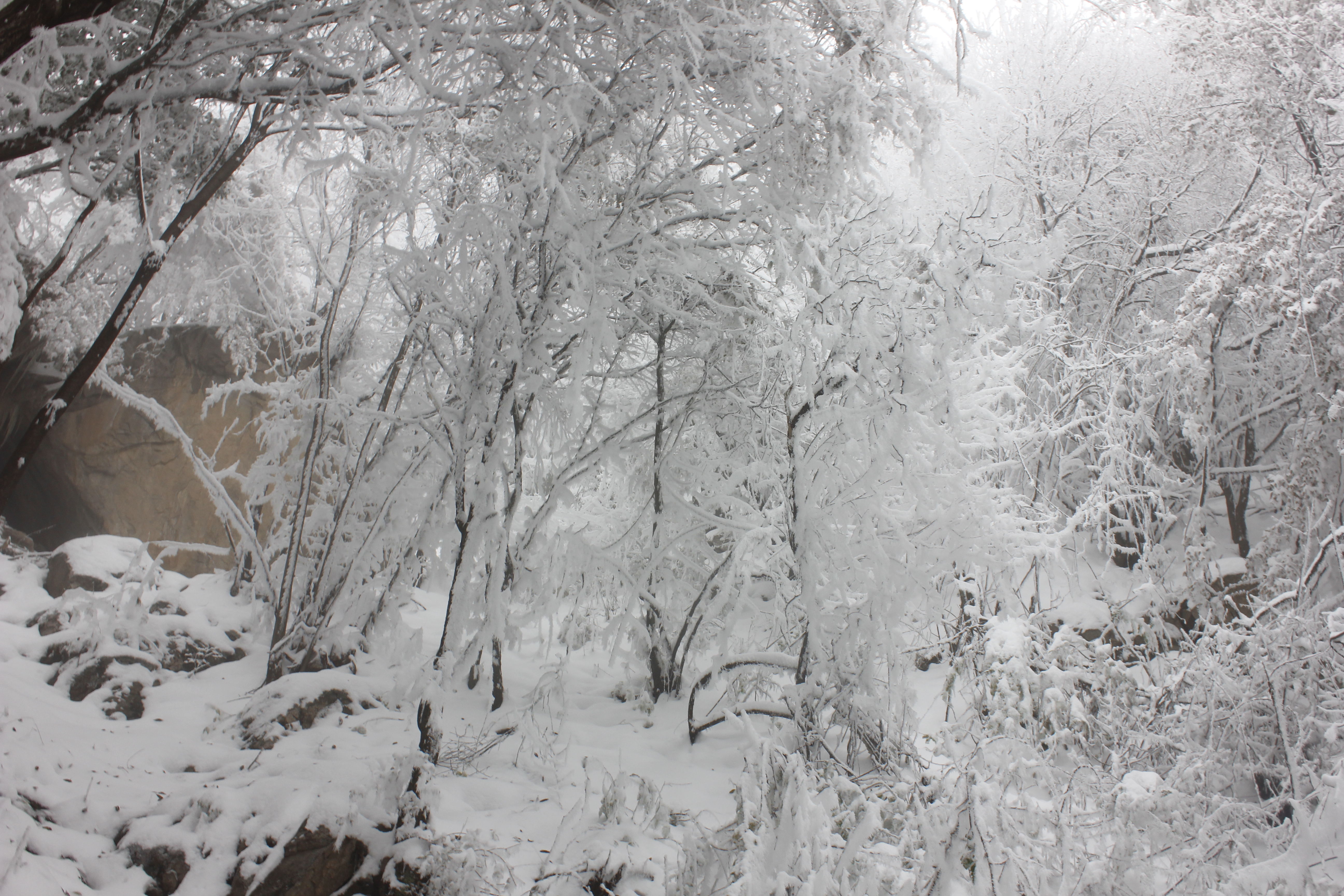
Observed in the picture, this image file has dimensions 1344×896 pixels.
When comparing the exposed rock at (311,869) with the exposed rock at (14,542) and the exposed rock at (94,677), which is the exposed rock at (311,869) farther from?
the exposed rock at (14,542)

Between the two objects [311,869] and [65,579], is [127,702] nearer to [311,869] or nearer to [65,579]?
[311,869]

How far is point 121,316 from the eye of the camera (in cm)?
340

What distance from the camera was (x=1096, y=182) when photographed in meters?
8.73

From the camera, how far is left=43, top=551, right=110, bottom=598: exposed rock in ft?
17.7

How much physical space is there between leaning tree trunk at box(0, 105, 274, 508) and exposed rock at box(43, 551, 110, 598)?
2.47 m

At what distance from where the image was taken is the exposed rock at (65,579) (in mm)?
5398

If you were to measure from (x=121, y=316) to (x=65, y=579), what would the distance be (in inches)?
135

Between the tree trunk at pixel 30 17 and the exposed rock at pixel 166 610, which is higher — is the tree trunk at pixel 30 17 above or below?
above

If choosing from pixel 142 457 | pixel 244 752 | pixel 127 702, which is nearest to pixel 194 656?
pixel 127 702

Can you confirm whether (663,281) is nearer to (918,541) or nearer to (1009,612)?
(918,541)

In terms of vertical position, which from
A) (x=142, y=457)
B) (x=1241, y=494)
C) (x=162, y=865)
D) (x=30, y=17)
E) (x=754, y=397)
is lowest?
(x=162, y=865)

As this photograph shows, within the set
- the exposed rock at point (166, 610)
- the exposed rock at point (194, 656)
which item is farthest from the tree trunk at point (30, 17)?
the exposed rock at point (166, 610)

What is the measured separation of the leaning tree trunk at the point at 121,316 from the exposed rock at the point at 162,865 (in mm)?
1596

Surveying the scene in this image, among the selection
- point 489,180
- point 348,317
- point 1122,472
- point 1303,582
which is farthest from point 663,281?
point 1122,472
